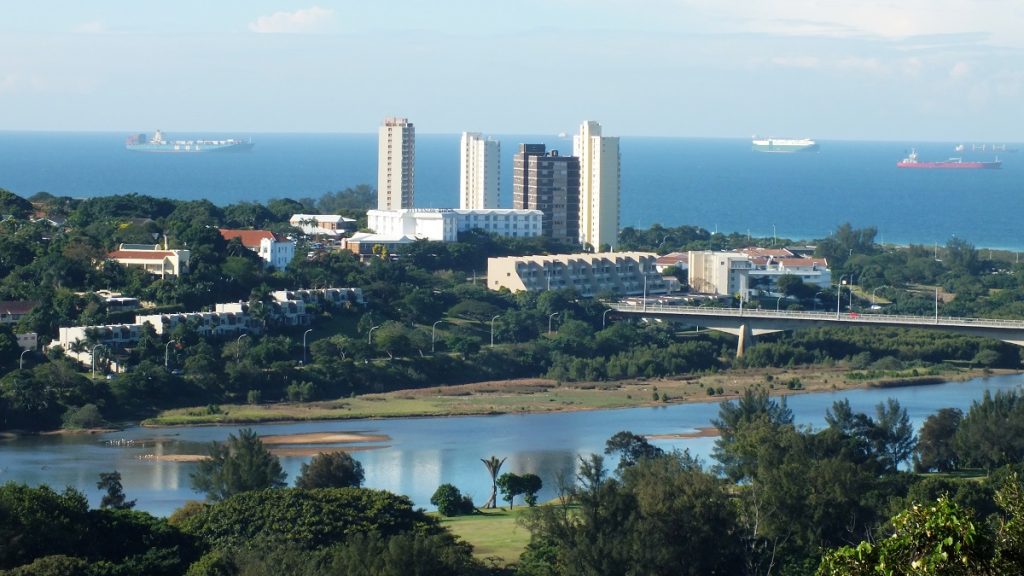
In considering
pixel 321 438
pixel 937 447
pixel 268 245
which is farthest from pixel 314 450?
pixel 268 245

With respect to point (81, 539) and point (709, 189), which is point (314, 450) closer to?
point (81, 539)

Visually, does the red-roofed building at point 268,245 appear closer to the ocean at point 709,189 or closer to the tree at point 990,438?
the tree at point 990,438

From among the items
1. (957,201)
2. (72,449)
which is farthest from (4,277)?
(957,201)

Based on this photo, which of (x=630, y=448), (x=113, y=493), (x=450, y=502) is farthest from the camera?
(x=630, y=448)

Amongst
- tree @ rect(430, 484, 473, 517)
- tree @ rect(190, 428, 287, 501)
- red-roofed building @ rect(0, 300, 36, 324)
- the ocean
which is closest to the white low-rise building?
red-roofed building @ rect(0, 300, 36, 324)

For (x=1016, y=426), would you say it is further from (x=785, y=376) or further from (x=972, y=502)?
(x=785, y=376)

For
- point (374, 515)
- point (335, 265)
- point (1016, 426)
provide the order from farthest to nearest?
point (335, 265) → point (1016, 426) → point (374, 515)

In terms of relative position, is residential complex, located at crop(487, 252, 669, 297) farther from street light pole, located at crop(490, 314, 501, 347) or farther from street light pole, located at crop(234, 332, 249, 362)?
street light pole, located at crop(234, 332, 249, 362)
